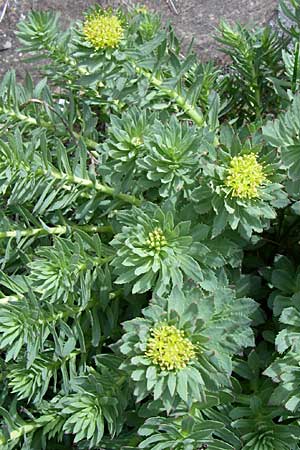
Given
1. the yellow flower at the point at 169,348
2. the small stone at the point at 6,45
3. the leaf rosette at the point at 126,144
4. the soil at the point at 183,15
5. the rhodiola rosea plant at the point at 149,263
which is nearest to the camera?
the yellow flower at the point at 169,348

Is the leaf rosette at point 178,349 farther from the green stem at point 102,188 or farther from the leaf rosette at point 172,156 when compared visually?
the green stem at point 102,188

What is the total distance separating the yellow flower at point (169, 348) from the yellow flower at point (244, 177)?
442mm

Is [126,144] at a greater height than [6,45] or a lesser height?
greater

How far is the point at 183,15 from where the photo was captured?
370 centimetres

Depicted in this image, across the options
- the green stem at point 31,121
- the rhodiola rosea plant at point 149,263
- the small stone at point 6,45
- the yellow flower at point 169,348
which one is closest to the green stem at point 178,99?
the rhodiola rosea plant at point 149,263

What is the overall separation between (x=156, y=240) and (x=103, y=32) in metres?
0.69

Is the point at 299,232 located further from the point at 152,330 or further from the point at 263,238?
the point at 152,330

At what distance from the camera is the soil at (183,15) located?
3608 mm

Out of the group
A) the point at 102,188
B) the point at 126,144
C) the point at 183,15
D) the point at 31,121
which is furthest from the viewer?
the point at 183,15

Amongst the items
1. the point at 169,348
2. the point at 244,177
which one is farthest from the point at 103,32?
the point at 169,348

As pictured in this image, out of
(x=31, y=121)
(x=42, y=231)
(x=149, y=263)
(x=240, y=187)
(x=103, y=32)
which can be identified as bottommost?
(x=42, y=231)

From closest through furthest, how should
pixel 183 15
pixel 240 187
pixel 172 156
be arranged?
pixel 240 187, pixel 172 156, pixel 183 15

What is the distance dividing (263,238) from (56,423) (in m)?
0.97

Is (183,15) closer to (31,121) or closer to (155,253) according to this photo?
(31,121)
